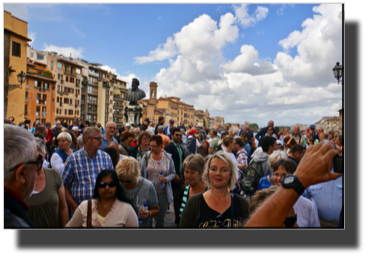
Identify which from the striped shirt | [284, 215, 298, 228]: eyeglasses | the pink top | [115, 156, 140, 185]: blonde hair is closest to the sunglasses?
[284, 215, 298, 228]: eyeglasses

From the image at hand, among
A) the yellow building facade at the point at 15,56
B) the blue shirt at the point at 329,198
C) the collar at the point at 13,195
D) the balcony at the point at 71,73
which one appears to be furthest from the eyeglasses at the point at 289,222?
the balcony at the point at 71,73

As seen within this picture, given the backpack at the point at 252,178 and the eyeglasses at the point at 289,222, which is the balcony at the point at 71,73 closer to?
the backpack at the point at 252,178

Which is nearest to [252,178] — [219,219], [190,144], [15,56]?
[219,219]

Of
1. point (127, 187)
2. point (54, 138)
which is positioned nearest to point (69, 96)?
point (54, 138)

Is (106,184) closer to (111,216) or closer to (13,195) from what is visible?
(111,216)

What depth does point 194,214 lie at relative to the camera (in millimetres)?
2445

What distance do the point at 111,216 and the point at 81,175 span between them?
1.25m

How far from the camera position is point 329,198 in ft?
10.4

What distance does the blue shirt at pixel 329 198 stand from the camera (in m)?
3.08

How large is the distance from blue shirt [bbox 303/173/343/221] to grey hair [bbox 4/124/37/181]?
9.53 ft

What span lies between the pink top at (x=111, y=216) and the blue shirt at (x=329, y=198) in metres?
2.04

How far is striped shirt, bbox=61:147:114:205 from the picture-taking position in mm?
3791

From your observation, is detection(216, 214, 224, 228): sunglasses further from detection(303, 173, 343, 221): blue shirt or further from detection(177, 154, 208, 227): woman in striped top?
detection(303, 173, 343, 221): blue shirt

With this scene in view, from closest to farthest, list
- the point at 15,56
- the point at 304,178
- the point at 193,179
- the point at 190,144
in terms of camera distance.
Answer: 1. the point at 304,178
2. the point at 193,179
3. the point at 190,144
4. the point at 15,56
